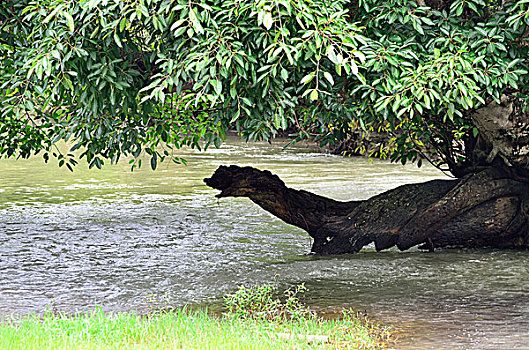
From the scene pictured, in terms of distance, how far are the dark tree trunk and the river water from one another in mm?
321

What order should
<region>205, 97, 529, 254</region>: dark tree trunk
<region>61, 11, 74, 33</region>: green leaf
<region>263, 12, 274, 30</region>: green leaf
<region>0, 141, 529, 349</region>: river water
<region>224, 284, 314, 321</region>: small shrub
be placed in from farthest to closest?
<region>205, 97, 529, 254</region>: dark tree trunk → <region>0, 141, 529, 349</region>: river water → <region>224, 284, 314, 321</region>: small shrub → <region>61, 11, 74, 33</region>: green leaf → <region>263, 12, 274, 30</region>: green leaf

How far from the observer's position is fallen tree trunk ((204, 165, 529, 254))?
11.5m

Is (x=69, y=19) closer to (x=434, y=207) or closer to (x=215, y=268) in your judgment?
(x=215, y=268)

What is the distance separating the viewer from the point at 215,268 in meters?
11.3

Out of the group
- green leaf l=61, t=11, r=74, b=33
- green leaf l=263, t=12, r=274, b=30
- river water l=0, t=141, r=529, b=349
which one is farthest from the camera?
river water l=0, t=141, r=529, b=349

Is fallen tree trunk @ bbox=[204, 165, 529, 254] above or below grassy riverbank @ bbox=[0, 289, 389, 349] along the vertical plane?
above

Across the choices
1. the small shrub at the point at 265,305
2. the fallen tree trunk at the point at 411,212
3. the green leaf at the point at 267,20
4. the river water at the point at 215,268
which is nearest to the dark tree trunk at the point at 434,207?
the fallen tree trunk at the point at 411,212

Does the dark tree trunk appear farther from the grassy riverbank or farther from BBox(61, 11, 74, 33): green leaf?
BBox(61, 11, 74, 33): green leaf

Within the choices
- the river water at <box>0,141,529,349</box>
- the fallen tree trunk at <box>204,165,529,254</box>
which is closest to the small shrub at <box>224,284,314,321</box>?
the river water at <box>0,141,529,349</box>

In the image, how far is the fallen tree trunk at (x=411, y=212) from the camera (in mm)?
11489

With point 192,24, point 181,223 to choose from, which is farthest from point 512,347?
point 181,223

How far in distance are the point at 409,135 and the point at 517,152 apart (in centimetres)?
163

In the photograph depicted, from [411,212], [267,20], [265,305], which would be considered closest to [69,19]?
[267,20]

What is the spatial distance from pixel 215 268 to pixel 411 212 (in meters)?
3.07
